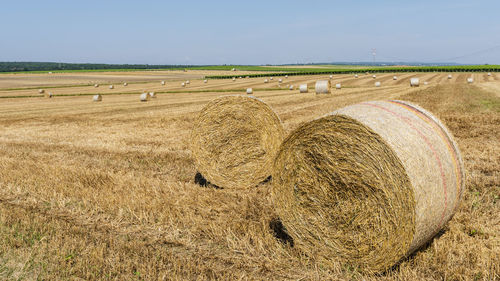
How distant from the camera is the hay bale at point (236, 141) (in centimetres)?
781

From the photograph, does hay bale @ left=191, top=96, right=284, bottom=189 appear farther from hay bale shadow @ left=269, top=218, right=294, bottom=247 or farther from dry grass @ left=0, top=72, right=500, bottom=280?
hay bale shadow @ left=269, top=218, right=294, bottom=247

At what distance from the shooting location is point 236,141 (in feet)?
26.1

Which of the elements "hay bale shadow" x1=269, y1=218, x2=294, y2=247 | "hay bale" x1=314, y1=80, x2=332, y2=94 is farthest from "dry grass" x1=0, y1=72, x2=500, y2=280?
"hay bale" x1=314, y1=80, x2=332, y2=94

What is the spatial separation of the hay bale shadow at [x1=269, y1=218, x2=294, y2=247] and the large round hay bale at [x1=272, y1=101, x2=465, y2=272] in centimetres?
24

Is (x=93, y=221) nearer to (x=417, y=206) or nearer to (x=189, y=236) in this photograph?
(x=189, y=236)

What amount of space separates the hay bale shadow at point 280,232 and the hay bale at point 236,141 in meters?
1.97

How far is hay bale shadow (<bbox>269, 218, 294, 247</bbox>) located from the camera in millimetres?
5293

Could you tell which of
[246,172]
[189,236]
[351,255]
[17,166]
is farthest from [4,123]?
[351,255]

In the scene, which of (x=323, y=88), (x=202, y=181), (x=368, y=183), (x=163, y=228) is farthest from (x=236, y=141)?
(x=323, y=88)

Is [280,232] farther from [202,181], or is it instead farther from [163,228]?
[202,181]

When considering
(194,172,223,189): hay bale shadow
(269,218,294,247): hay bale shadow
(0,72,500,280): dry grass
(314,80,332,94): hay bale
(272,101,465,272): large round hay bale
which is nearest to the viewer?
(272,101,465,272): large round hay bale

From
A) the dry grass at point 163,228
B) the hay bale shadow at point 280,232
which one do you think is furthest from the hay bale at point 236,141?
the hay bale shadow at point 280,232

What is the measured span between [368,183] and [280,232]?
65.7 inches

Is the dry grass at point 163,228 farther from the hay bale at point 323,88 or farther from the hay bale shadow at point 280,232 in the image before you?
the hay bale at point 323,88
